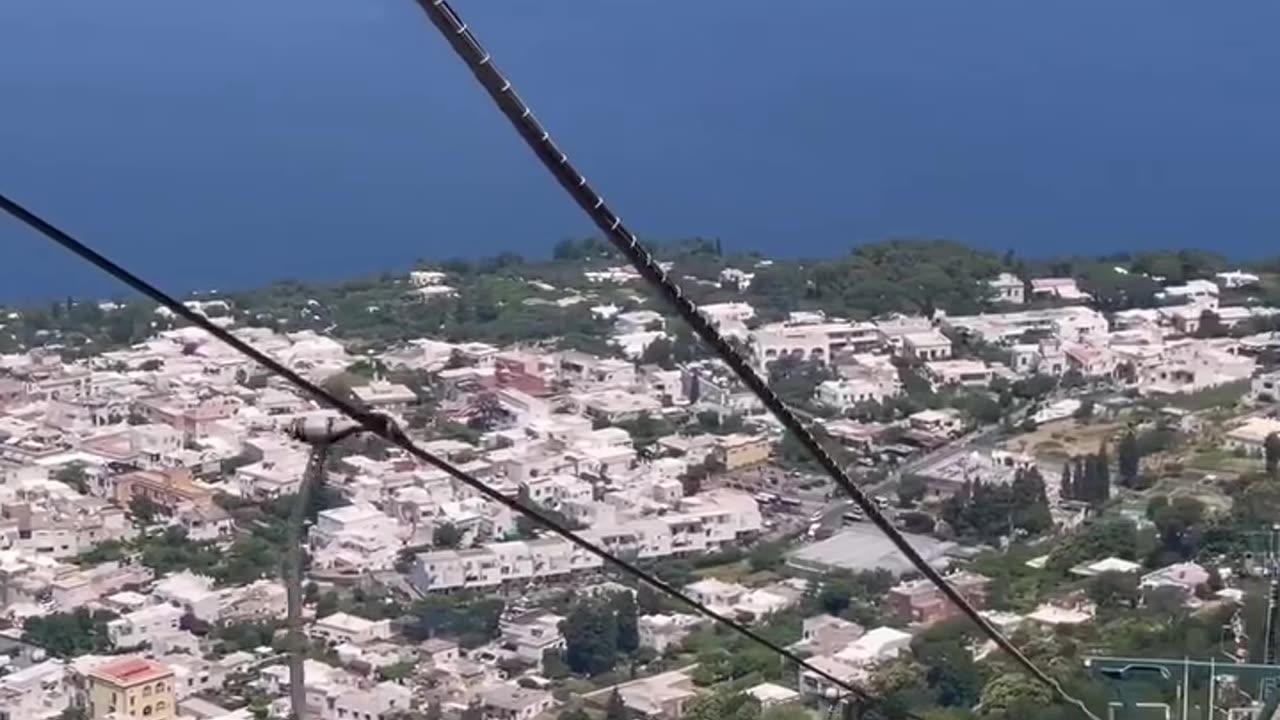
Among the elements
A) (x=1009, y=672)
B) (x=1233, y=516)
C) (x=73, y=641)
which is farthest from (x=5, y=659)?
(x=1233, y=516)

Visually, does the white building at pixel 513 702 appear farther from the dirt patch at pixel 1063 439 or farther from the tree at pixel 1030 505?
the dirt patch at pixel 1063 439

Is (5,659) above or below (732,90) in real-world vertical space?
below

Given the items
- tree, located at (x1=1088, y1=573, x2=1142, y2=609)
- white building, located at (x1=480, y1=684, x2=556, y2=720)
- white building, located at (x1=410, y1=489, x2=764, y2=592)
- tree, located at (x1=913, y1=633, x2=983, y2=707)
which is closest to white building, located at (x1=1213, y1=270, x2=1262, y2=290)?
white building, located at (x1=410, y1=489, x2=764, y2=592)

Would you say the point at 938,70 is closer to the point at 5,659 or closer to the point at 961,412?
the point at 961,412

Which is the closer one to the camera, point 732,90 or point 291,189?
point 291,189

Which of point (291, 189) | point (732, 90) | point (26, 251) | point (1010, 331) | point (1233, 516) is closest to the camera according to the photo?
point (1233, 516)

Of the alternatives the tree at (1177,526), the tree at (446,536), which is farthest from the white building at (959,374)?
the tree at (446,536)

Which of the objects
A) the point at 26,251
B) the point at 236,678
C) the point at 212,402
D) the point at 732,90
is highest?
the point at 732,90
